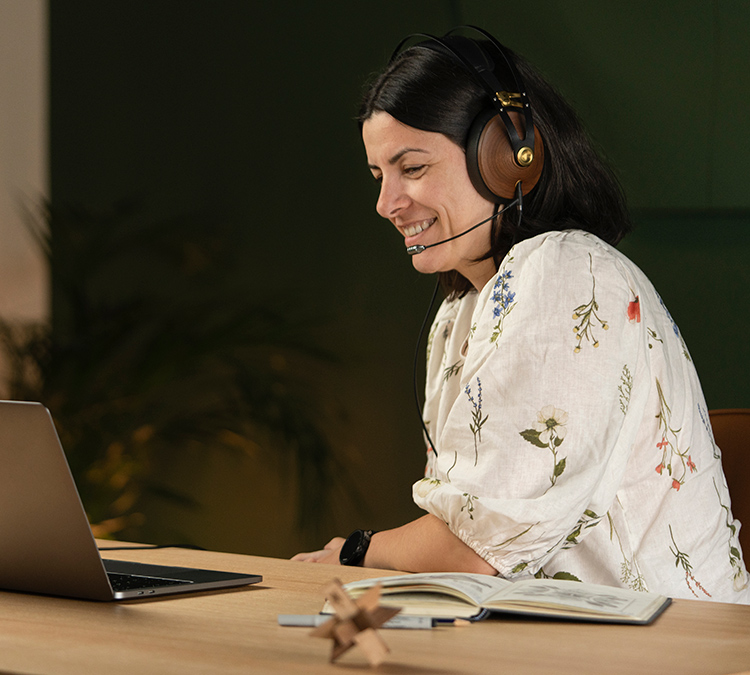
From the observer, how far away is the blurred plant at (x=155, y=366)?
2371 mm

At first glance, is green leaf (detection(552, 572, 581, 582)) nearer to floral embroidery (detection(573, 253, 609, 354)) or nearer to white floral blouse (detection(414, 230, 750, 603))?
white floral blouse (detection(414, 230, 750, 603))

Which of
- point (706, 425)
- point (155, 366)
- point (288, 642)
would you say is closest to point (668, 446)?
point (706, 425)

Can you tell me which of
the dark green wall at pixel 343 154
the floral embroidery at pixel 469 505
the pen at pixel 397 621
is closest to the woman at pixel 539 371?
the floral embroidery at pixel 469 505

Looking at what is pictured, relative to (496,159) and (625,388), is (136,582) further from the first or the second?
(496,159)

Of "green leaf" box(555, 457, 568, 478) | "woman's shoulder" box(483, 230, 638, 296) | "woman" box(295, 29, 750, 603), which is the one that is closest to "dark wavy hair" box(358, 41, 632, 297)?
"woman" box(295, 29, 750, 603)

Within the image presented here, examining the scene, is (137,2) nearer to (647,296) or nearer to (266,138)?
(266,138)

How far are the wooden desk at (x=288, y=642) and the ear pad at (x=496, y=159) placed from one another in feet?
2.10

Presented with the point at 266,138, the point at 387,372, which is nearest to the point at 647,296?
the point at 387,372

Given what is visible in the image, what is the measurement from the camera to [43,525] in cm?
74

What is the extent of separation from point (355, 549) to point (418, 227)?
0.49m

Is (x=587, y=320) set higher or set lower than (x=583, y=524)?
higher

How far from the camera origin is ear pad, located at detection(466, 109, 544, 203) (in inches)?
47.8

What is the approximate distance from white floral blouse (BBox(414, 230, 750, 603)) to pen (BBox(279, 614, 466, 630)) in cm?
24

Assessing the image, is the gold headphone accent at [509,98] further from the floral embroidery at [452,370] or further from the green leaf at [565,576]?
the green leaf at [565,576]
